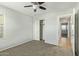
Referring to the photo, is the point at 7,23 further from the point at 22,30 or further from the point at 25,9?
the point at 25,9

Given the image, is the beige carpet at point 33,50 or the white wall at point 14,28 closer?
the white wall at point 14,28

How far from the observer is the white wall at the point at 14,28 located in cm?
245

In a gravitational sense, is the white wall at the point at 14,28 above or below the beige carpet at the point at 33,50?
above

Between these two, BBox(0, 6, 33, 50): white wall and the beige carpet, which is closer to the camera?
BBox(0, 6, 33, 50): white wall

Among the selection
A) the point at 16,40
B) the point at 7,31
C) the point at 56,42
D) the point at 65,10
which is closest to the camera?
the point at 7,31

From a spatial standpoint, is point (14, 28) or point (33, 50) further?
point (33, 50)

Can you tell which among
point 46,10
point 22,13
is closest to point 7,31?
point 22,13

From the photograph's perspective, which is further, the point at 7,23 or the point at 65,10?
the point at 65,10

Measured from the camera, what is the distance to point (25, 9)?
8.52 ft

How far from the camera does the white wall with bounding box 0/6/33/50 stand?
245 cm

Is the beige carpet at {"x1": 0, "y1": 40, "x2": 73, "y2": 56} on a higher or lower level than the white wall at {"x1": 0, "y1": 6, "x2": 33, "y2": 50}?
lower

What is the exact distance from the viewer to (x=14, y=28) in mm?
2504

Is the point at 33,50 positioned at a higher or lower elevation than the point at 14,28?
lower

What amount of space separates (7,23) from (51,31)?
68.5 inches
